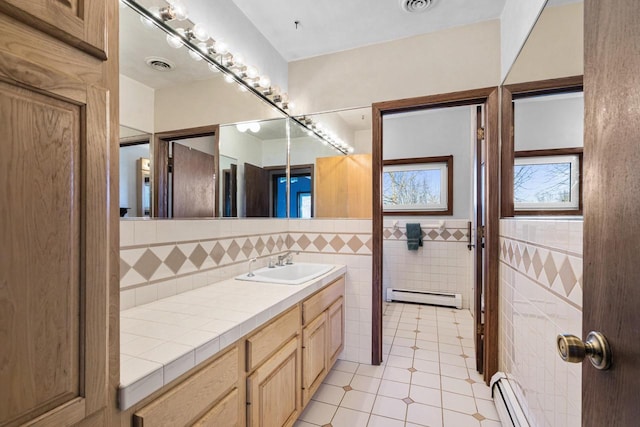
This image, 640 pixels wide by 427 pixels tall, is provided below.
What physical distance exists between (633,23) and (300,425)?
207cm

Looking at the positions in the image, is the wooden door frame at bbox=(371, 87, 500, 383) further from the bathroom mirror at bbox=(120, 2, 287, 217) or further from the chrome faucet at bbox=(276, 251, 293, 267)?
the chrome faucet at bbox=(276, 251, 293, 267)

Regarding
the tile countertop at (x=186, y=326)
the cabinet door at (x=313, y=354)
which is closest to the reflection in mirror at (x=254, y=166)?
the tile countertop at (x=186, y=326)

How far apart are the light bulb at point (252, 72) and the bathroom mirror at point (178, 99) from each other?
119mm

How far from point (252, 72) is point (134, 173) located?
4.04 ft

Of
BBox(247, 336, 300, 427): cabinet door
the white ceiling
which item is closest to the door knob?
BBox(247, 336, 300, 427): cabinet door

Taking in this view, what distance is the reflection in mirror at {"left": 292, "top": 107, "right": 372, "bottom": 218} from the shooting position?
8.05ft

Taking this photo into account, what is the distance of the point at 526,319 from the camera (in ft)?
4.83

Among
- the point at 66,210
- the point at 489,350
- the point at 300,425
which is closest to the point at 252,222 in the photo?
the point at 300,425

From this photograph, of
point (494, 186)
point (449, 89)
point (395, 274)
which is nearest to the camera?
point (494, 186)

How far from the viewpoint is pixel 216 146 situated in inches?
72.1

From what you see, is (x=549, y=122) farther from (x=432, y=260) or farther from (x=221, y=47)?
(x=432, y=260)

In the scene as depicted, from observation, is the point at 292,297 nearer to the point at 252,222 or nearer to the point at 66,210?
the point at 252,222

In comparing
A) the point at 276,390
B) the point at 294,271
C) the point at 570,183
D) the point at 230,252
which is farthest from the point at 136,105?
the point at 570,183

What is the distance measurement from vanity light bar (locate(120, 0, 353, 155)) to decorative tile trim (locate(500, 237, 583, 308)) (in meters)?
1.51
